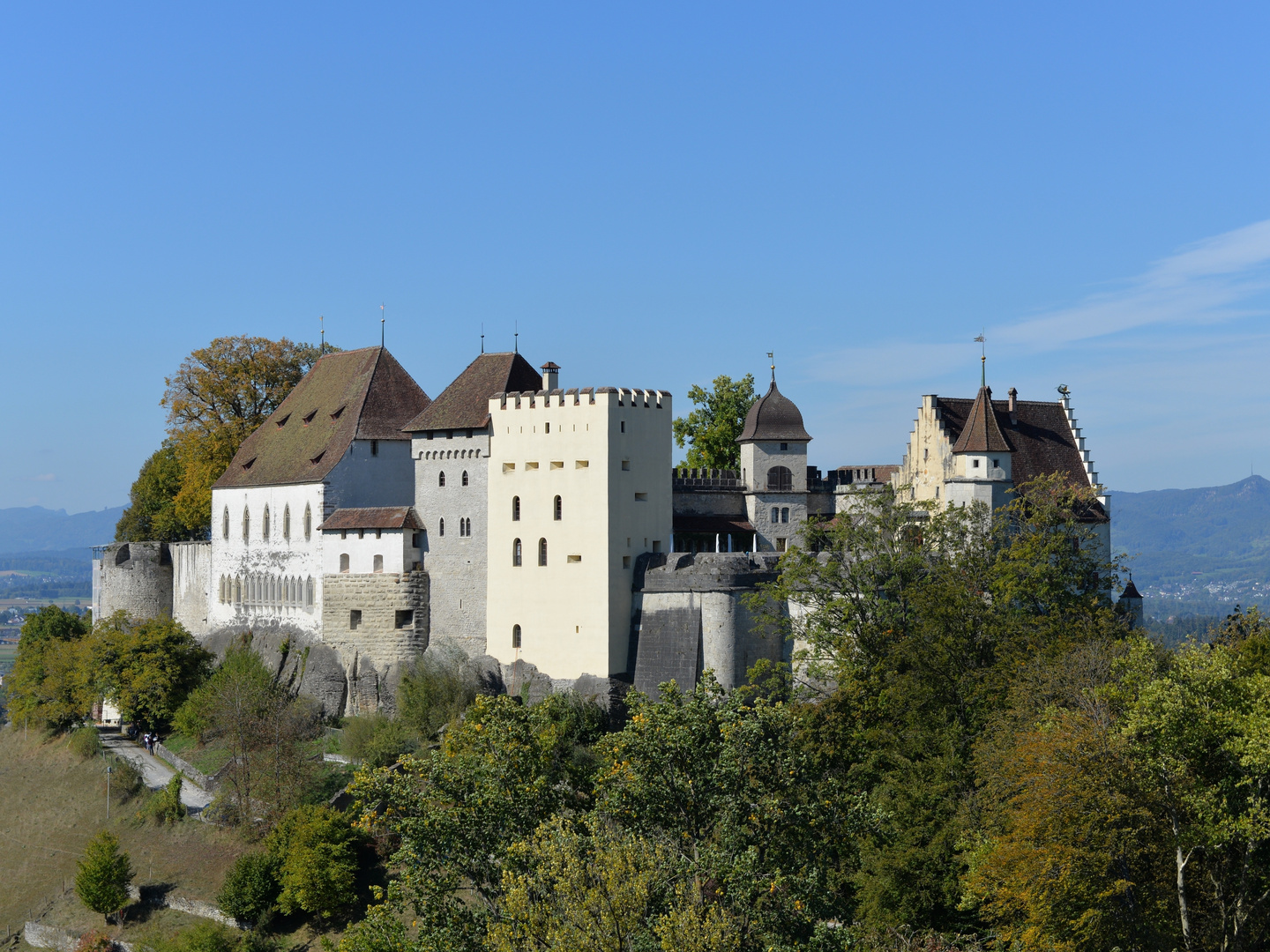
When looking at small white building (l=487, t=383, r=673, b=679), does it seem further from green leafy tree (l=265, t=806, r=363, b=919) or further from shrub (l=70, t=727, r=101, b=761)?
shrub (l=70, t=727, r=101, b=761)

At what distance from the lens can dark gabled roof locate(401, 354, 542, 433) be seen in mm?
53312

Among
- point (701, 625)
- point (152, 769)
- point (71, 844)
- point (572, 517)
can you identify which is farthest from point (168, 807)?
point (701, 625)

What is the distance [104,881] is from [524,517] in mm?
17722

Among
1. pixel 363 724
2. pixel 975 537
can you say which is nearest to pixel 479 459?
pixel 363 724

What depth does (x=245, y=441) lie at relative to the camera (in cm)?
6531

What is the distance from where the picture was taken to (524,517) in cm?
5122

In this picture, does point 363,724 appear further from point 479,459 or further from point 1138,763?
point 1138,763

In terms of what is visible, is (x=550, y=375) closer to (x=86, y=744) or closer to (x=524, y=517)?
(x=524, y=517)

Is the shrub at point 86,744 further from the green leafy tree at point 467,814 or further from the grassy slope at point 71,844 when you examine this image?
the green leafy tree at point 467,814

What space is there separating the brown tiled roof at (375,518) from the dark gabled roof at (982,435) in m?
20.6

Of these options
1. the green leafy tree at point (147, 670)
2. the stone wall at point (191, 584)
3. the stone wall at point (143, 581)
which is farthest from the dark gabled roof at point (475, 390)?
the stone wall at point (143, 581)

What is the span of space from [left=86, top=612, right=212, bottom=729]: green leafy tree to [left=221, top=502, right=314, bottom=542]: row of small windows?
16.9ft

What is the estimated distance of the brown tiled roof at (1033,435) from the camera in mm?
56250

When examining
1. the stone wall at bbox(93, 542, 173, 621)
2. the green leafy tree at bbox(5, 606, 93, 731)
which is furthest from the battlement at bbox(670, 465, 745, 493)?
the stone wall at bbox(93, 542, 173, 621)
